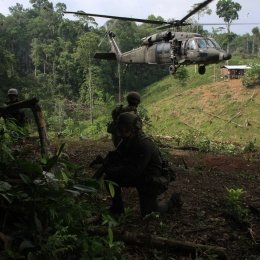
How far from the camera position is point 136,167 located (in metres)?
4.71

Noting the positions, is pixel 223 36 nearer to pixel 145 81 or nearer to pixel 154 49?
pixel 145 81

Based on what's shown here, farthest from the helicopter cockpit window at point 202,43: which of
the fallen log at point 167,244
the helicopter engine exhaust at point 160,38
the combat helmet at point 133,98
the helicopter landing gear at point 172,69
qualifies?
the fallen log at point 167,244

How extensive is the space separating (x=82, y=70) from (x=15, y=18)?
40.5 metres

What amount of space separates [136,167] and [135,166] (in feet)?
0.12

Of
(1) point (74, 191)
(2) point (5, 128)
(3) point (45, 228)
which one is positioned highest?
(2) point (5, 128)

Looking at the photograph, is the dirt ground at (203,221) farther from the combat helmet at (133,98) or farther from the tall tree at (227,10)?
the tall tree at (227,10)

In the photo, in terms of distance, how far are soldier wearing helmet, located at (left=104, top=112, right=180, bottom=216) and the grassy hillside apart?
24.5 meters

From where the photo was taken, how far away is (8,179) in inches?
136

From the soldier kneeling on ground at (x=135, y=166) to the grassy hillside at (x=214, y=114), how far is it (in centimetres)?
2446

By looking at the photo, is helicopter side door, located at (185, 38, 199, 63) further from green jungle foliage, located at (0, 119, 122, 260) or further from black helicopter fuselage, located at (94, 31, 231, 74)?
green jungle foliage, located at (0, 119, 122, 260)

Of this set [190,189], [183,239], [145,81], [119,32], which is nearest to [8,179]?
[183,239]

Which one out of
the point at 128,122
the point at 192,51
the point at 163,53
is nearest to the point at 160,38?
the point at 163,53

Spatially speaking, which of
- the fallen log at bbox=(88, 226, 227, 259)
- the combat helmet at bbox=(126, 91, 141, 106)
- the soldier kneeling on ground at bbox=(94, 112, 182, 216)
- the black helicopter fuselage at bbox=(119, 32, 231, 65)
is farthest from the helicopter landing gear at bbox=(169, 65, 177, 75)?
the fallen log at bbox=(88, 226, 227, 259)

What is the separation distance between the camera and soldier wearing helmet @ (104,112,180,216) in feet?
15.4
